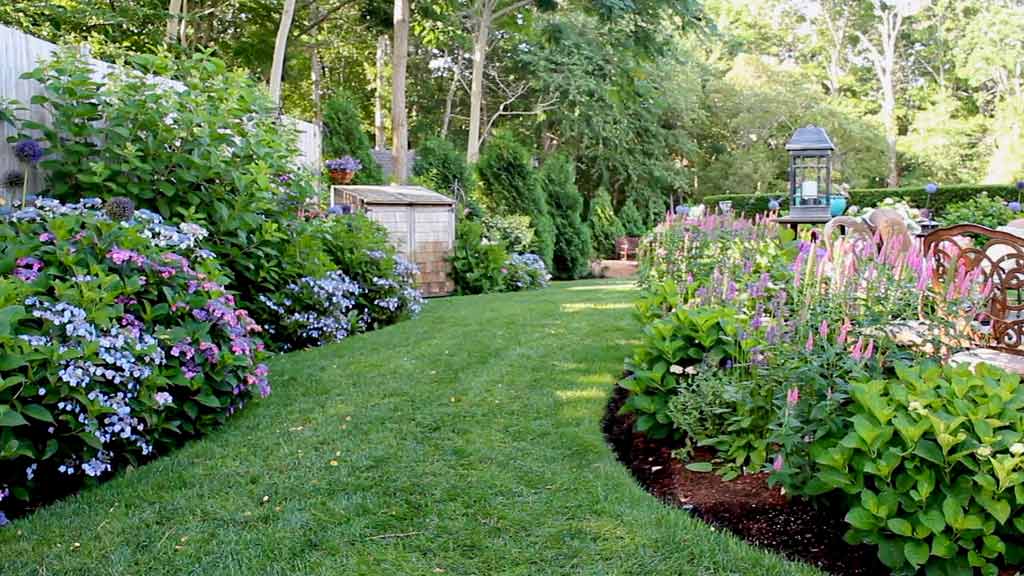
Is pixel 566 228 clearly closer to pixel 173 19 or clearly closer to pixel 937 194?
pixel 173 19

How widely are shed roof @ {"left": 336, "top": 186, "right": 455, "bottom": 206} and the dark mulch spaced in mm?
5798

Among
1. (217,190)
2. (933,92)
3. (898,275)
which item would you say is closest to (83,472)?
(217,190)

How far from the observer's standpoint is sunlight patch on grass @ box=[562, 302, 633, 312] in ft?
20.5

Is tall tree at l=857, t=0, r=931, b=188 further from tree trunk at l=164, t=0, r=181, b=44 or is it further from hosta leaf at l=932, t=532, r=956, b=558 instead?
hosta leaf at l=932, t=532, r=956, b=558

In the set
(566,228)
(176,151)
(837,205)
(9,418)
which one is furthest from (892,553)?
(566,228)

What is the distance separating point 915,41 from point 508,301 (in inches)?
1050

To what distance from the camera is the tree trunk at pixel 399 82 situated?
1116cm

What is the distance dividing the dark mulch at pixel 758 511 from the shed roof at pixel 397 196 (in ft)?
19.0

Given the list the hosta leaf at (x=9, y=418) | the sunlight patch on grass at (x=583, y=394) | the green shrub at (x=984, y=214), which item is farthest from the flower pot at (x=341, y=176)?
the green shrub at (x=984, y=214)

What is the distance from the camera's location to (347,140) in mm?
11352

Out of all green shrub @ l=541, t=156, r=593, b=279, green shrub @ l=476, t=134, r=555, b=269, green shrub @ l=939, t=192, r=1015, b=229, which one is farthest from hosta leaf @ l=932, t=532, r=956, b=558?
green shrub @ l=541, t=156, r=593, b=279

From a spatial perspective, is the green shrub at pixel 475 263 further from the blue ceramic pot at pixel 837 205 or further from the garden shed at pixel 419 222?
the blue ceramic pot at pixel 837 205

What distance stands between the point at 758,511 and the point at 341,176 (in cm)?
792

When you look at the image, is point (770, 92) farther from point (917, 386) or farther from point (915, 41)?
point (917, 386)
